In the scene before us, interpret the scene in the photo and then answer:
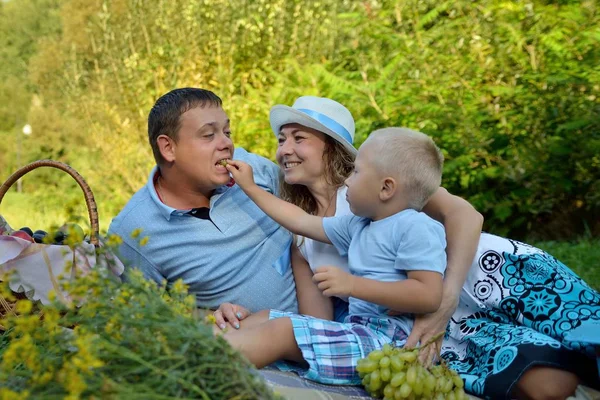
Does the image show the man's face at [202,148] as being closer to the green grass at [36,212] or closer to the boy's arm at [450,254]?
the boy's arm at [450,254]

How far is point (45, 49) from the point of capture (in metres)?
15.7

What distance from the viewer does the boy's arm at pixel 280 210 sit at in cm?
317

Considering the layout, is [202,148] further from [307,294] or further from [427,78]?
[427,78]

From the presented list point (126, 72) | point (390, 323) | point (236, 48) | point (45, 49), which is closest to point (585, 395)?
point (390, 323)

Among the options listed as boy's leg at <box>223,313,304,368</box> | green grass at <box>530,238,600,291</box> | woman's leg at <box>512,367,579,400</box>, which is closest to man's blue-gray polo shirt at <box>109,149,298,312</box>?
boy's leg at <box>223,313,304,368</box>

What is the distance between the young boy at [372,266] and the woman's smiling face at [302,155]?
201 millimetres

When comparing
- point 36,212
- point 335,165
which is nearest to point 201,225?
point 335,165

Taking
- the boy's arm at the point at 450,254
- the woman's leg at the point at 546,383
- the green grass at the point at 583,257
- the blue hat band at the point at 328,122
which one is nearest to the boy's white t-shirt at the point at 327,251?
the blue hat band at the point at 328,122

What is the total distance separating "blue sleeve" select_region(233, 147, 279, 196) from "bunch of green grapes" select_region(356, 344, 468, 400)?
117cm

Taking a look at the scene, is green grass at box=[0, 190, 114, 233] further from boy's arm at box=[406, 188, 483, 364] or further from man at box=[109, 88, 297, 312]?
boy's arm at box=[406, 188, 483, 364]

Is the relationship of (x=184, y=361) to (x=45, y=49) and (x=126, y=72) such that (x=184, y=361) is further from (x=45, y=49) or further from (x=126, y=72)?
(x=45, y=49)

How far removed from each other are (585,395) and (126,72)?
7449 mm

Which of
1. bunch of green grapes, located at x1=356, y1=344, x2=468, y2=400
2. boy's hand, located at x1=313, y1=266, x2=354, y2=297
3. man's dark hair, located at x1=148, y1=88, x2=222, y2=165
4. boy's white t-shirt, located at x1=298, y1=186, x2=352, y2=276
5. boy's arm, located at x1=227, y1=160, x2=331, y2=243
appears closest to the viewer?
bunch of green grapes, located at x1=356, y1=344, x2=468, y2=400

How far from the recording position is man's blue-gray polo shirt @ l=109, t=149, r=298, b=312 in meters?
3.35
